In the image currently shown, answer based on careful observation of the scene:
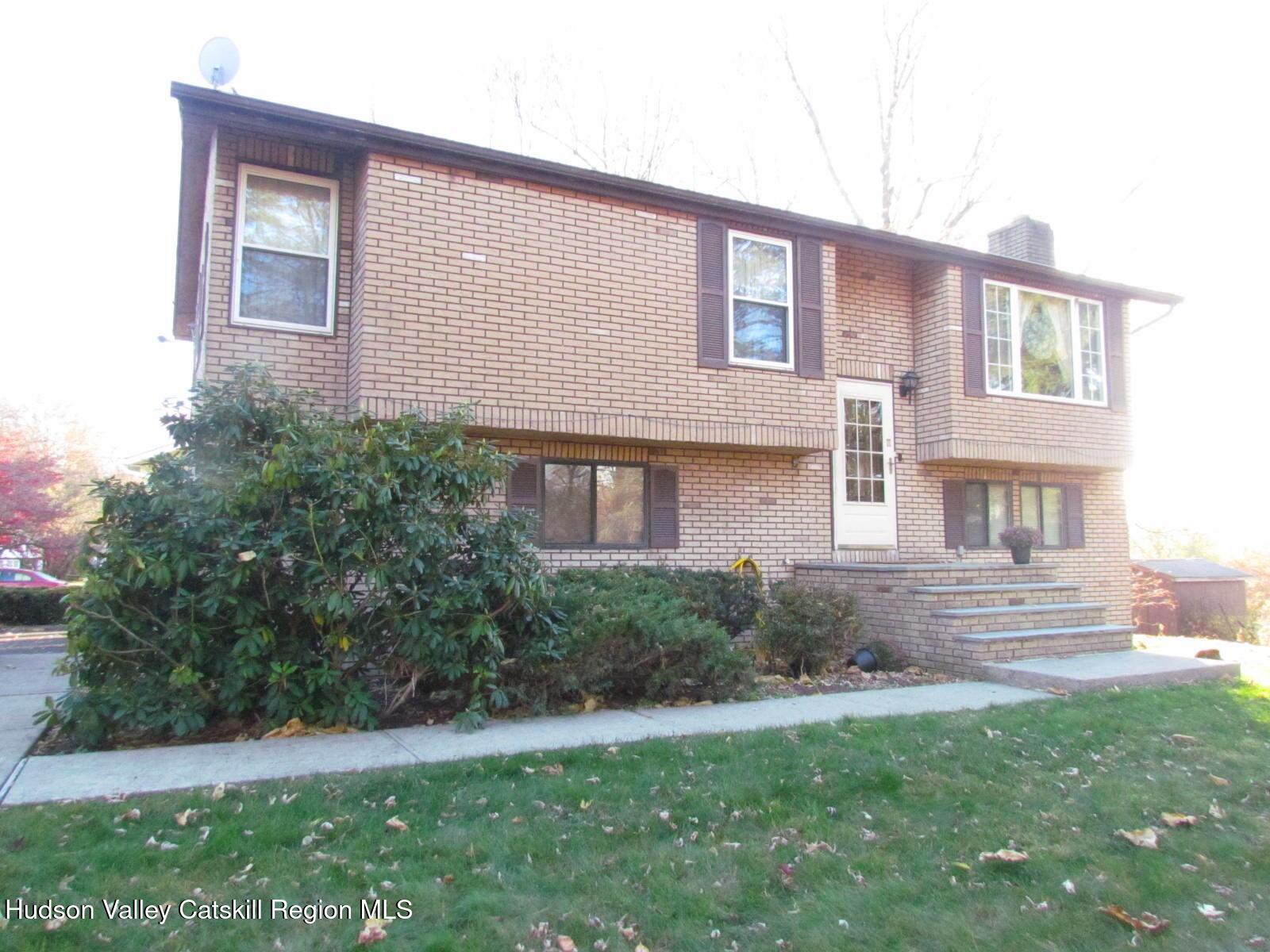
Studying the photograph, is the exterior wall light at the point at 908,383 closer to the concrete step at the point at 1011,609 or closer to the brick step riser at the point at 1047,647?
the concrete step at the point at 1011,609

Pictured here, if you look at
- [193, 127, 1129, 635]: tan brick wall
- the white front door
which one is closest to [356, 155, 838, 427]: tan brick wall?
[193, 127, 1129, 635]: tan brick wall

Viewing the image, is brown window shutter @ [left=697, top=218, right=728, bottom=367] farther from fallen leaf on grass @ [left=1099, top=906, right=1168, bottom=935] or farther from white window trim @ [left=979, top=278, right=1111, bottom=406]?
fallen leaf on grass @ [left=1099, top=906, right=1168, bottom=935]

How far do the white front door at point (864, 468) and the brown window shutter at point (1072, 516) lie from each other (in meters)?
3.11

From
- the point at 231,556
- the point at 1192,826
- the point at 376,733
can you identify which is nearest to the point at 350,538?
the point at 231,556


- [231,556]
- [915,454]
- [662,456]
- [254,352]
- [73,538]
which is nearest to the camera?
[231,556]

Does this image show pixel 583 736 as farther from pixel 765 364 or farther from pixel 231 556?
pixel 765 364

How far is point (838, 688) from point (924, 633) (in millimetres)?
1682

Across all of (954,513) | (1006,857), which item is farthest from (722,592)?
(1006,857)

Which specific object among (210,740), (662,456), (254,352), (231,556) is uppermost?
(254,352)

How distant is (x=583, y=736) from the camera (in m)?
5.63

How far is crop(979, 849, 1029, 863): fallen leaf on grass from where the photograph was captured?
356cm

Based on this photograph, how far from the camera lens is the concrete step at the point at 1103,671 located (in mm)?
7391

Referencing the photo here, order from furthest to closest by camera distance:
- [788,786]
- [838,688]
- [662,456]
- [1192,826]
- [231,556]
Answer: [662,456] → [838,688] → [231,556] → [788,786] → [1192,826]

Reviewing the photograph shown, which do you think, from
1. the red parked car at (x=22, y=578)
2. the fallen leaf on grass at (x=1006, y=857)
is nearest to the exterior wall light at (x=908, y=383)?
the fallen leaf on grass at (x=1006, y=857)
